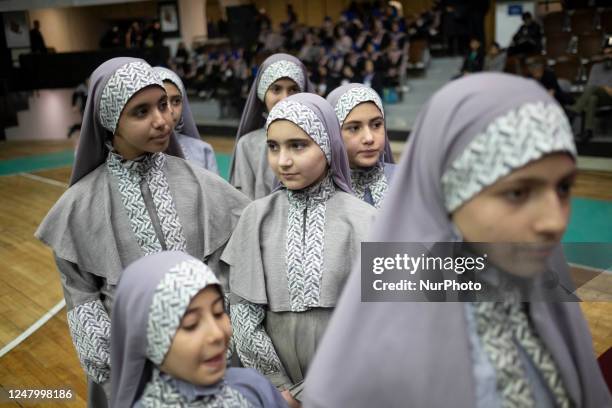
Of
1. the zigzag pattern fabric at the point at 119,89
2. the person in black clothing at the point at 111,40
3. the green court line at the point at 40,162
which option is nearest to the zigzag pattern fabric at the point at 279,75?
the zigzag pattern fabric at the point at 119,89

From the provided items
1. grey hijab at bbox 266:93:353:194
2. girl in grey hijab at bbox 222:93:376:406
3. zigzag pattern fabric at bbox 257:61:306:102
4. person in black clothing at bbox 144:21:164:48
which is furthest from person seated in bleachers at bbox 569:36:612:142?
person in black clothing at bbox 144:21:164:48

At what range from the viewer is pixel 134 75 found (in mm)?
2178

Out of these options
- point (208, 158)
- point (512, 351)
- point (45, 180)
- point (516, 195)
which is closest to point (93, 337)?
point (512, 351)

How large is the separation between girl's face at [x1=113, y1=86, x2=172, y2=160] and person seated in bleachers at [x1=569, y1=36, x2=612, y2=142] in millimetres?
7182

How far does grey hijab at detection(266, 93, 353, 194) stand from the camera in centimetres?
215

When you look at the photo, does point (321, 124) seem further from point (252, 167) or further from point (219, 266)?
point (252, 167)

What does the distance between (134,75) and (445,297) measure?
1386mm

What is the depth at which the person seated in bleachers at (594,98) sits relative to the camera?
8.28 metres

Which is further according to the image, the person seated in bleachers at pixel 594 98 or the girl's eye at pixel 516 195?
the person seated in bleachers at pixel 594 98

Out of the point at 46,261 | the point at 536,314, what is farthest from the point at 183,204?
the point at 46,261

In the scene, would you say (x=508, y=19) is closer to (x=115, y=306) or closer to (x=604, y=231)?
(x=604, y=231)

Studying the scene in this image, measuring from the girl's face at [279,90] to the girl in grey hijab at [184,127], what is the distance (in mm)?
469

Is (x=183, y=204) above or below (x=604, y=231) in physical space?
above

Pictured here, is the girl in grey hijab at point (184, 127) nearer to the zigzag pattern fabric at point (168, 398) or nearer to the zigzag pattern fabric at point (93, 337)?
the zigzag pattern fabric at point (93, 337)
